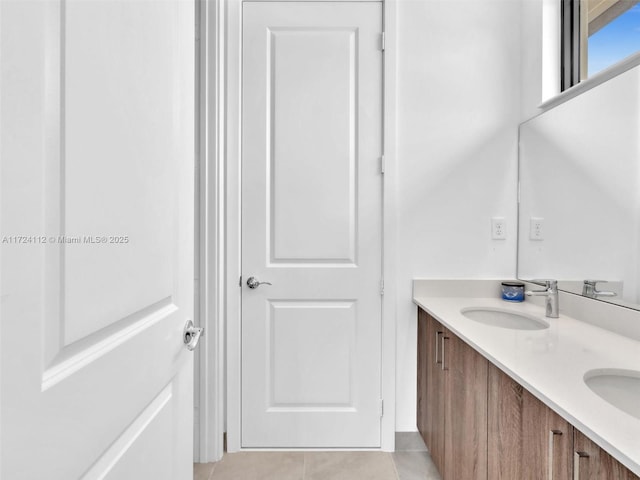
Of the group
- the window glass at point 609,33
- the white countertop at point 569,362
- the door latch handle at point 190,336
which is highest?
the window glass at point 609,33

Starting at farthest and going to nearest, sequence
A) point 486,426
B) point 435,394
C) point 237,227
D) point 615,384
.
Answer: point 237,227, point 435,394, point 486,426, point 615,384

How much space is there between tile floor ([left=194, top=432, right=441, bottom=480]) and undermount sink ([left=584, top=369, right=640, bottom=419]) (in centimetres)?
109

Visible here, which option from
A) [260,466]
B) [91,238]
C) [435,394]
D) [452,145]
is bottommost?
[260,466]

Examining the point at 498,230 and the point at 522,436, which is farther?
the point at 498,230

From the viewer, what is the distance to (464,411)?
4.75ft

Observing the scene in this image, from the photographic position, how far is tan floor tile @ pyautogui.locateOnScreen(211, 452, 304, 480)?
71.6 inches

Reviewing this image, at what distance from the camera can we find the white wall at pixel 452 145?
2055 millimetres

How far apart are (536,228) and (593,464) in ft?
4.50

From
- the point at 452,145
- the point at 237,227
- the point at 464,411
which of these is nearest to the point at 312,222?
the point at 237,227

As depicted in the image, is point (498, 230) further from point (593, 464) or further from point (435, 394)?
point (593, 464)

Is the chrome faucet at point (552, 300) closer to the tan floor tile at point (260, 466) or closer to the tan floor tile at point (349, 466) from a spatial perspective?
the tan floor tile at point (349, 466)

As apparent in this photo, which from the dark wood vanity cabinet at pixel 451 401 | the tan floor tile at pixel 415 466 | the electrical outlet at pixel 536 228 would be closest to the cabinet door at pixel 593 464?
the dark wood vanity cabinet at pixel 451 401

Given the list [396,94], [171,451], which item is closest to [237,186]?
[396,94]

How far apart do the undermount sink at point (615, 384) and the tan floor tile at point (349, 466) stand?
3.71 ft
